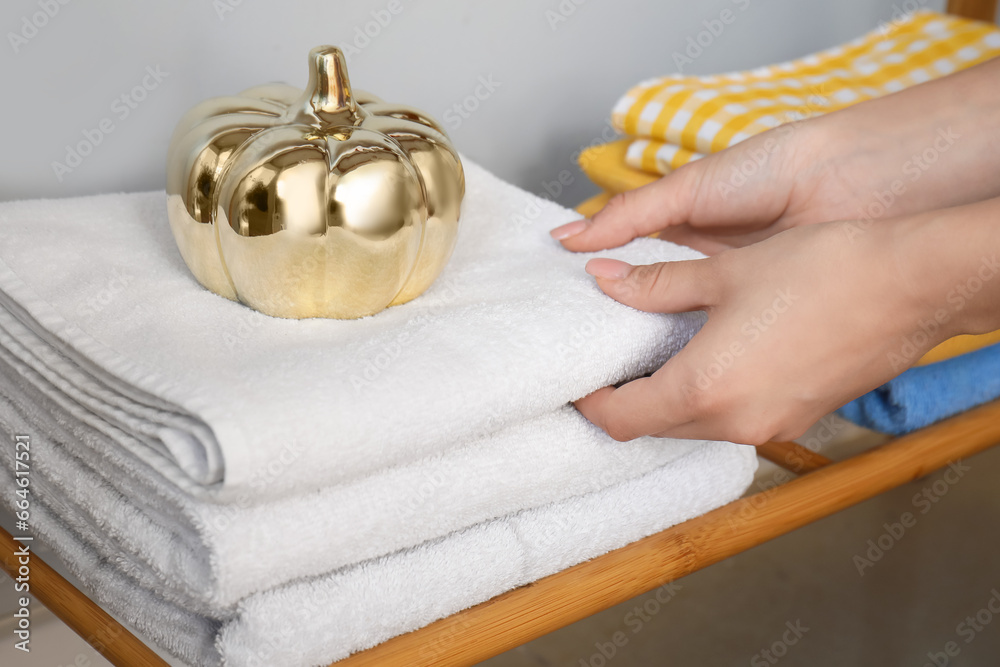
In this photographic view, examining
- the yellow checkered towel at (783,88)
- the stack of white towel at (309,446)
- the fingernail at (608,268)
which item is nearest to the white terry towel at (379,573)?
the stack of white towel at (309,446)

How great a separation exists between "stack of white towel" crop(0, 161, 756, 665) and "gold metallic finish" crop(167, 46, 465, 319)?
0.6 inches

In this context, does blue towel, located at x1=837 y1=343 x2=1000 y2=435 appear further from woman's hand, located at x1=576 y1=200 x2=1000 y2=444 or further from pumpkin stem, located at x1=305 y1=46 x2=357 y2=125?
pumpkin stem, located at x1=305 y1=46 x2=357 y2=125

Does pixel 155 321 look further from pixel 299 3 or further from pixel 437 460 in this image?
pixel 299 3

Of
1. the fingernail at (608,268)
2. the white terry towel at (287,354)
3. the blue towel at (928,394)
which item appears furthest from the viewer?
the blue towel at (928,394)

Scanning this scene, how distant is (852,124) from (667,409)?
0.95 feet

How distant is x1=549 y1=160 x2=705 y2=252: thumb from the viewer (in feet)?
1.58

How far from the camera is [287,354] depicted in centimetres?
34

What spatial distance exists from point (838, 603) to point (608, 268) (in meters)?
0.61

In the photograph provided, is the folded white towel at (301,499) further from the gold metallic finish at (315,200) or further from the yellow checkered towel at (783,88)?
the yellow checkered towel at (783,88)

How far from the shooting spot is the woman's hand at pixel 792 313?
38 centimetres

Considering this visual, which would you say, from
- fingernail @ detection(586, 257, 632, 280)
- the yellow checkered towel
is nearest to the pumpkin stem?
fingernail @ detection(586, 257, 632, 280)

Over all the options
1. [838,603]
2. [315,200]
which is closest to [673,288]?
[315,200]

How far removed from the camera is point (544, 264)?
46cm

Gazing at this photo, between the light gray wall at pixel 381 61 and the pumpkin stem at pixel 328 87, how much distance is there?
0.60 ft
